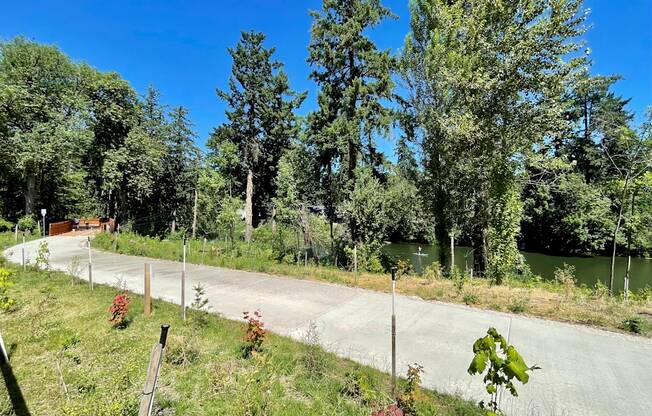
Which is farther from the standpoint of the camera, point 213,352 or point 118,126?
point 118,126

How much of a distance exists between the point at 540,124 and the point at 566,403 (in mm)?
9001

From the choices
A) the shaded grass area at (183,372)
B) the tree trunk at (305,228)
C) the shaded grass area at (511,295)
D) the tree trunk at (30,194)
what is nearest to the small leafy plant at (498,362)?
the shaded grass area at (183,372)

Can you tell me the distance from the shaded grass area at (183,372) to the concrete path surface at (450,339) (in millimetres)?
593

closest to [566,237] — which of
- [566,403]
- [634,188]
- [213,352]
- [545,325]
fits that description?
[634,188]

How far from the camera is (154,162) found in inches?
892

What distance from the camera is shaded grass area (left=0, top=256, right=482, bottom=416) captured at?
10.7ft

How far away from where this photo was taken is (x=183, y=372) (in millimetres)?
3986

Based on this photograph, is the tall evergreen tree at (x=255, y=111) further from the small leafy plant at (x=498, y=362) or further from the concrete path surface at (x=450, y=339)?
the small leafy plant at (x=498, y=362)

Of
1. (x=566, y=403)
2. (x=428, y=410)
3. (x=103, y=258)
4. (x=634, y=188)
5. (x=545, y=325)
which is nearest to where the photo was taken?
(x=428, y=410)

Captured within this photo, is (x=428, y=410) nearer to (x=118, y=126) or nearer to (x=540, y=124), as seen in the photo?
(x=540, y=124)

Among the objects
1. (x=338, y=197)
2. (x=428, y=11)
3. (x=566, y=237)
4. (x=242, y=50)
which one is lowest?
(x=566, y=237)

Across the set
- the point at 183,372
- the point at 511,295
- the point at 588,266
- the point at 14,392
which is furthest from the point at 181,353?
the point at 588,266

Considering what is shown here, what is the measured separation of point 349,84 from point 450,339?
36.5 ft

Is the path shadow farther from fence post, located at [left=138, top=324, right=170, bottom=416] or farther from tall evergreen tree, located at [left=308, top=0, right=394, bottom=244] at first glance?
tall evergreen tree, located at [left=308, top=0, right=394, bottom=244]
